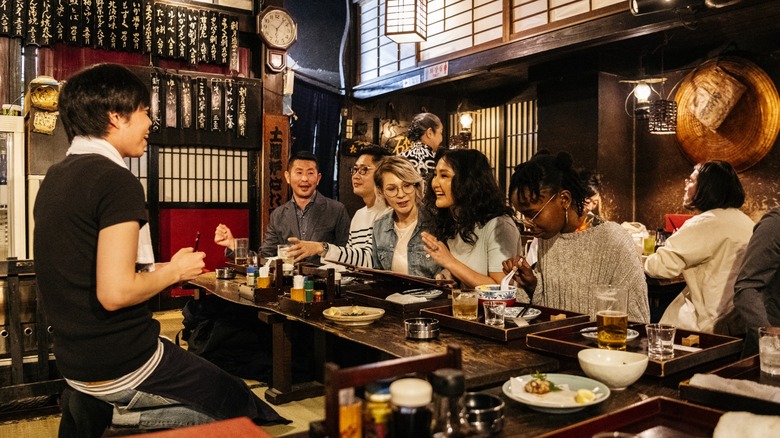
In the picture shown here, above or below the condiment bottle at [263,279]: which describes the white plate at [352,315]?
below

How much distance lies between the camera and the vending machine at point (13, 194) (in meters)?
4.45

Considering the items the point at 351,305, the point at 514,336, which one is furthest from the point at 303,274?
the point at 514,336

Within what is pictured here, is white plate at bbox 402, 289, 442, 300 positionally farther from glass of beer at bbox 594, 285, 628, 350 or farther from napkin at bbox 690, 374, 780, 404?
napkin at bbox 690, 374, 780, 404

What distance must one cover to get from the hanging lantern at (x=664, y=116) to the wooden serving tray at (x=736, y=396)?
5.49m

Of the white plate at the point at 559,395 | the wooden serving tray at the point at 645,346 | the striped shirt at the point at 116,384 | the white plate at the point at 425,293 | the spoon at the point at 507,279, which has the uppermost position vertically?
the spoon at the point at 507,279

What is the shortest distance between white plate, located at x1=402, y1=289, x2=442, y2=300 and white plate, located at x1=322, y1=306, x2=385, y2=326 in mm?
350

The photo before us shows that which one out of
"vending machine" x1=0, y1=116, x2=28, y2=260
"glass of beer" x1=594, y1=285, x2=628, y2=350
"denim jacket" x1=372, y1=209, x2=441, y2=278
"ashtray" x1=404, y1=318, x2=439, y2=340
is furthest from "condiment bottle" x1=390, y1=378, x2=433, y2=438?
"vending machine" x1=0, y1=116, x2=28, y2=260

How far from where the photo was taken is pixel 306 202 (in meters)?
5.42

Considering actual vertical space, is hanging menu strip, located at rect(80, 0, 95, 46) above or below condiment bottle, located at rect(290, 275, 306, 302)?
above

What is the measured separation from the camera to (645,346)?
209 centimetres

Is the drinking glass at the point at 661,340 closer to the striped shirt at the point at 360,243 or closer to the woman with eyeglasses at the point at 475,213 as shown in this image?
the woman with eyeglasses at the point at 475,213

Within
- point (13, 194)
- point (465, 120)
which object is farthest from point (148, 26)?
point (465, 120)

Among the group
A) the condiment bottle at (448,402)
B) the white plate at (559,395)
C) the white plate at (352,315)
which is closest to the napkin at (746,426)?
the white plate at (559,395)

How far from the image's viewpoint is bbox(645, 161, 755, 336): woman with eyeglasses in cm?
346
